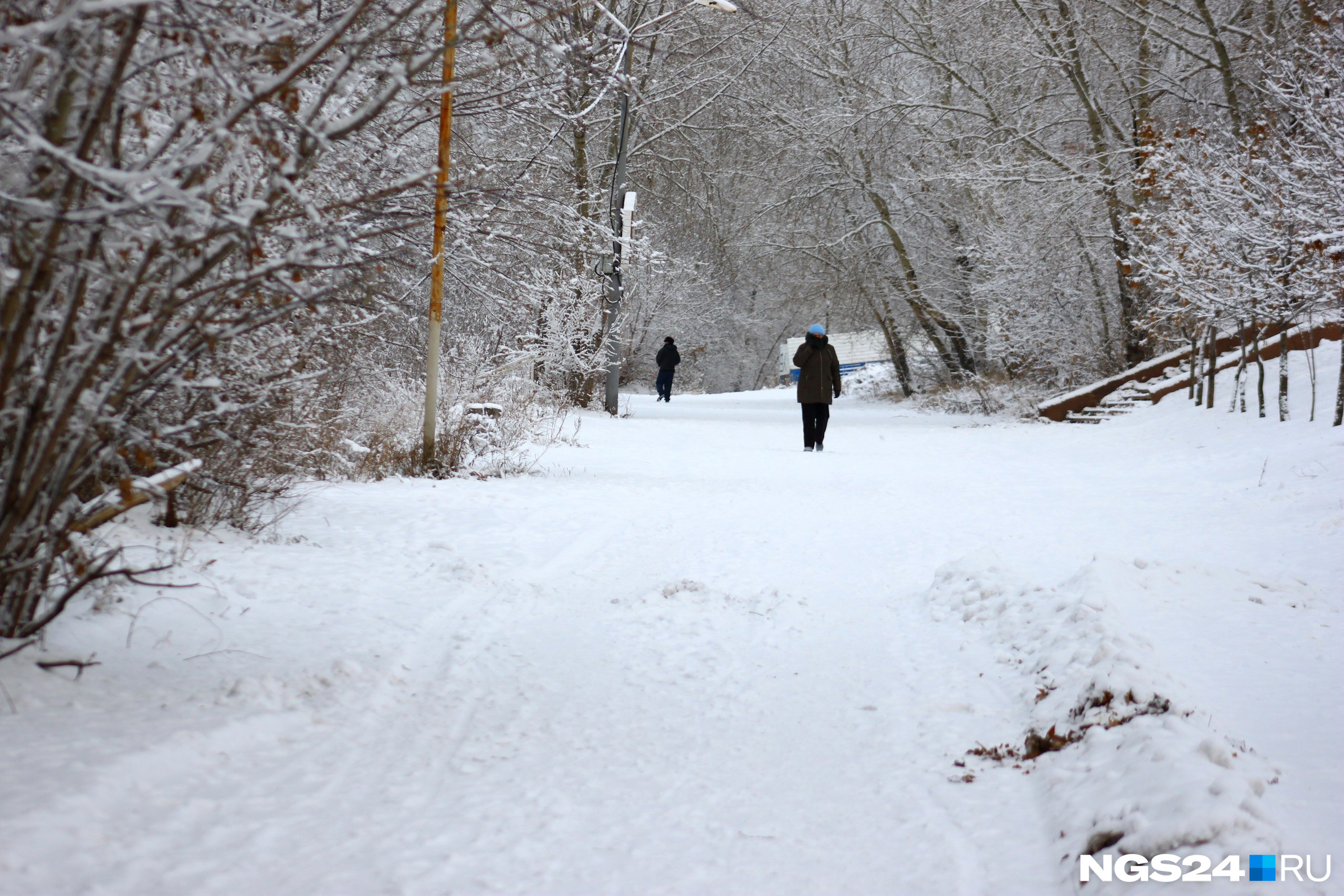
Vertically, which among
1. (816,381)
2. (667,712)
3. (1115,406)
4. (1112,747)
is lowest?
(667,712)

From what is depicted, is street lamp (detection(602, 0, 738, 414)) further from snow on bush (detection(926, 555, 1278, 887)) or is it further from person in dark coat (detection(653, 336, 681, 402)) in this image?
snow on bush (detection(926, 555, 1278, 887))

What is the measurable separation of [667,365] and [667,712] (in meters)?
25.2

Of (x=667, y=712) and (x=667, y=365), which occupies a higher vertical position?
(x=667, y=365)

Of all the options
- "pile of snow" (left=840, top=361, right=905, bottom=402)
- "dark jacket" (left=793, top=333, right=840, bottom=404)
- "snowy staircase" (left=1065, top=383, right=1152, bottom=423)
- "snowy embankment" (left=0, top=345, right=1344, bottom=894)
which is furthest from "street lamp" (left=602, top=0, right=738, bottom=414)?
"snowy embankment" (left=0, top=345, right=1344, bottom=894)

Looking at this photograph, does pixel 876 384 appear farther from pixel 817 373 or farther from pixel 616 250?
pixel 817 373

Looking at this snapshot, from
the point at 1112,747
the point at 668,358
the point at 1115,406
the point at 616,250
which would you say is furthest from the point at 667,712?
the point at 668,358

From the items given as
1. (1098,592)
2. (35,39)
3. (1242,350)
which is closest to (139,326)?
(35,39)

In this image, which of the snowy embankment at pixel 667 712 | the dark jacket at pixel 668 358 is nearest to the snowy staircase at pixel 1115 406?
the snowy embankment at pixel 667 712

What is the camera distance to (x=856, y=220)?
2500 cm

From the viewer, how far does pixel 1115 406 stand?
18.4 metres

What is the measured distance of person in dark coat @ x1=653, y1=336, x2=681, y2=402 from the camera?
94.4 ft

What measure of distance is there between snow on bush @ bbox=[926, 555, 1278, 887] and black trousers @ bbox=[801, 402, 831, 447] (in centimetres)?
959

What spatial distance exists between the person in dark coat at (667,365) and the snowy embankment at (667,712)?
2141 centimetres

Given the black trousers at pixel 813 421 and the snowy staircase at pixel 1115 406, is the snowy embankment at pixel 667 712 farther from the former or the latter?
the snowy staircase at pixel 1115 406
